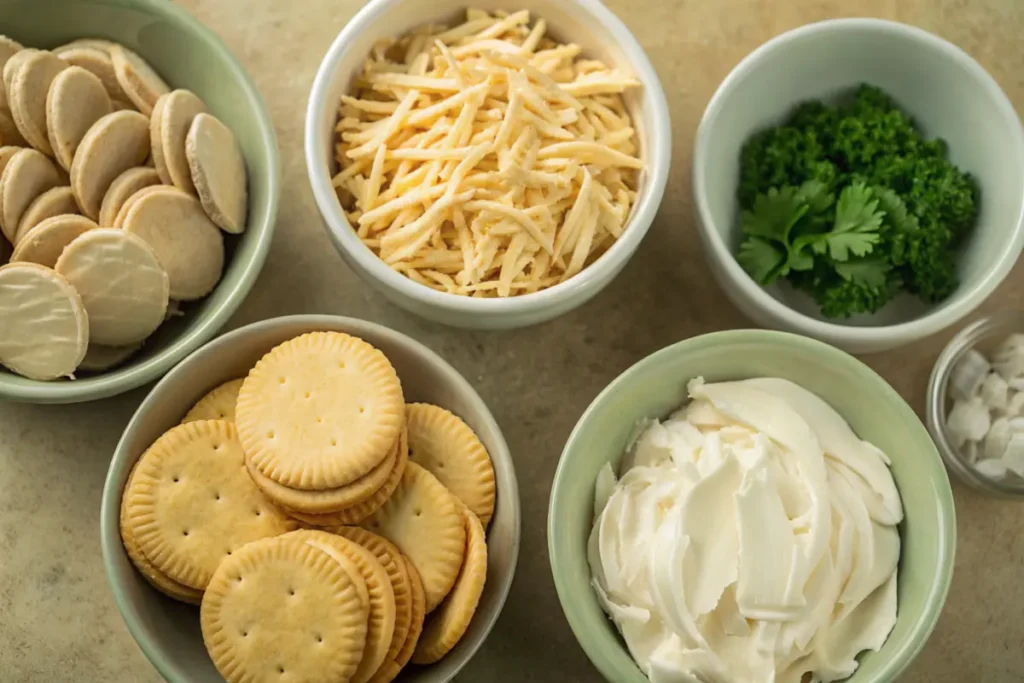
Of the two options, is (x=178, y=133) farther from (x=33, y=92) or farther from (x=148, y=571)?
(x=148, y=571)

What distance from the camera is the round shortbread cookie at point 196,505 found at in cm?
98

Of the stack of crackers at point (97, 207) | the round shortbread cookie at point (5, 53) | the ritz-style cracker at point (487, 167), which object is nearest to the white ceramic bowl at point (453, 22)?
the ritz-style cracker at point (487, 167)

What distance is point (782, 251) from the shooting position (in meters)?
1.19

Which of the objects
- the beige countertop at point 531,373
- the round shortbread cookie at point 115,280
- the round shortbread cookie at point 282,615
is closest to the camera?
the round shortbread cookie at point 282,615

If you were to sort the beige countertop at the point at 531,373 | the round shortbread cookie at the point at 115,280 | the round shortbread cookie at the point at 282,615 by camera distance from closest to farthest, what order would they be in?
the round shortbread cookie at the point at 282,615, the round shortbread cookie at the point at 115,280, the beige countertop at the point at 531,373

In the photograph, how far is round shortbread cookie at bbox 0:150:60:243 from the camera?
1.05 metres

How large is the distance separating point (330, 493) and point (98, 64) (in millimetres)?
583

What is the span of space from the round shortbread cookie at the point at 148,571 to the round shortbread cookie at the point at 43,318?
0.46ft

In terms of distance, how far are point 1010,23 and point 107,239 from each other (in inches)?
48.3

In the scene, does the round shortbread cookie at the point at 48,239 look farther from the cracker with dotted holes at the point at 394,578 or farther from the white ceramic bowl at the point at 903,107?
the white ceramic bowl at the point at 903,107

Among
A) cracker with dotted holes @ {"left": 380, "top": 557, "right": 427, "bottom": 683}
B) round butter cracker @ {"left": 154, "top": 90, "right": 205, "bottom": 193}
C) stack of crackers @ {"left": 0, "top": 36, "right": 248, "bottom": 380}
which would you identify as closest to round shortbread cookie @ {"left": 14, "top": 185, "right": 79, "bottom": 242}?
stack of crackers @ {"left": 0, "top": 36, "right": 248, "bottom": 380}

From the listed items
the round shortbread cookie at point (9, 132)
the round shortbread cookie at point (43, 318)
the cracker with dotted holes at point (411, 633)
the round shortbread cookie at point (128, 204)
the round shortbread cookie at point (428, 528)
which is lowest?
the cracker with dotted holes at point (411, 633)

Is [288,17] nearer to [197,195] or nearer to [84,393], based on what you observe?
[197,195]

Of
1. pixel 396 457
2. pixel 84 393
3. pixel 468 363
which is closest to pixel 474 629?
pixel 396 457
